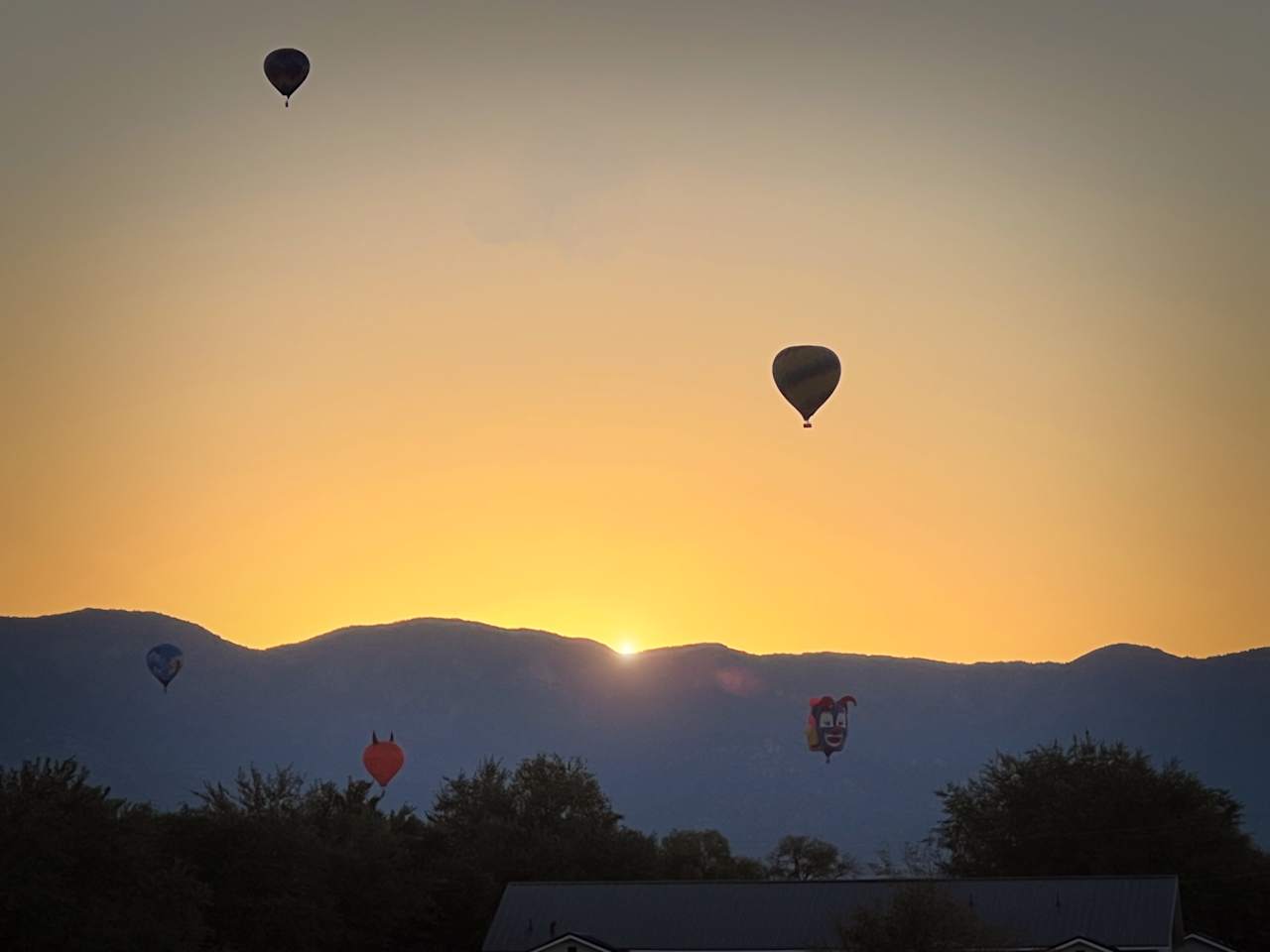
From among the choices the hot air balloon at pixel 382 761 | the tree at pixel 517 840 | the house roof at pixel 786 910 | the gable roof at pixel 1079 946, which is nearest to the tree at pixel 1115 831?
the house roof at pixel 786 910

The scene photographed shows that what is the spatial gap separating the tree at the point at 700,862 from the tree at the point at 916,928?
2211 inches

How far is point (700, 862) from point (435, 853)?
28858 millimetres

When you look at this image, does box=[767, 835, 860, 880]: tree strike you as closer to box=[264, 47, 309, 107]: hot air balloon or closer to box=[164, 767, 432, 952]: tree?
box=[164, 767, 432, 952]: tree

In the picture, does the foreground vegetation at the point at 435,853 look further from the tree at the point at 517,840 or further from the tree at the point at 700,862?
the tree at the point at 700,862

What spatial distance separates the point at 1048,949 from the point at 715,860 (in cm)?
6381

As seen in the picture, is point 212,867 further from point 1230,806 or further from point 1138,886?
point 1230,806

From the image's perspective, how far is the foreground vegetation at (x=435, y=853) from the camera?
72312 millimetres

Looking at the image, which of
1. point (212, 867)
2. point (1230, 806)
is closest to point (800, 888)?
point (212, 867)

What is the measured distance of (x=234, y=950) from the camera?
3287 inches

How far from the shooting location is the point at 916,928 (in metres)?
70.4

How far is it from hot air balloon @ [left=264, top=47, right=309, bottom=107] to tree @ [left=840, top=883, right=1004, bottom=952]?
49375 mm

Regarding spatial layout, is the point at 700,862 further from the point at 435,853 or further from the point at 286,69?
the point at 286,69

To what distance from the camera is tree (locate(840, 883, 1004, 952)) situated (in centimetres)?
7031

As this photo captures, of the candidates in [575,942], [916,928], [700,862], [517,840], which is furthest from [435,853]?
[916,928]
